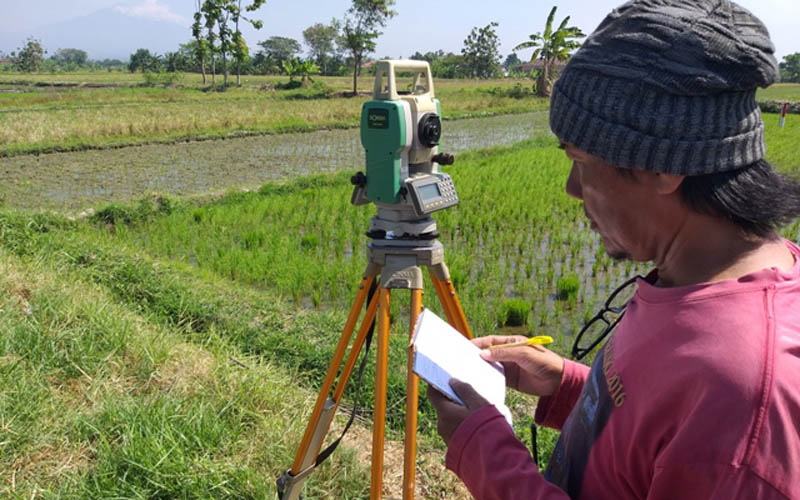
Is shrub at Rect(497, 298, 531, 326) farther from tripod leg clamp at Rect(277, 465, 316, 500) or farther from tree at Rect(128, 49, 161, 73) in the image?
tree at Rect(128, 49, 161, 73)

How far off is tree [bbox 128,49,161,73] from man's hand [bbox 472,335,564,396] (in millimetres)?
52906

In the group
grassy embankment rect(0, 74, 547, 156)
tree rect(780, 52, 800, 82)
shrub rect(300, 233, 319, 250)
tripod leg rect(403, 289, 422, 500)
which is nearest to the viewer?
tripod leg rect(403, 289, 422, 500)

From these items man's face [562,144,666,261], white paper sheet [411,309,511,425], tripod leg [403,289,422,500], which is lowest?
tripod leg [403,289,422,500]

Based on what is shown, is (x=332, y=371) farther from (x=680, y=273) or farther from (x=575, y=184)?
(x=680, y=273)

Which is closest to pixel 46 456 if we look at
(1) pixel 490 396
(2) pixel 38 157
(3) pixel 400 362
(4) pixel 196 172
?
(3) pixel 400 362

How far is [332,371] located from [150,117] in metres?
15.7

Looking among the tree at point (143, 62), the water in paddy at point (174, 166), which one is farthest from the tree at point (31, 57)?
the water in paddy at point (174, 166)

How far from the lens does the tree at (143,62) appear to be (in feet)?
164

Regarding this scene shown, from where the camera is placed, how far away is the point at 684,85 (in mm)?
763

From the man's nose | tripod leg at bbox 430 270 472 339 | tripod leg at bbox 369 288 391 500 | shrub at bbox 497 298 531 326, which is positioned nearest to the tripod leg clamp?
tripod leg at bbox 369 288 391 500

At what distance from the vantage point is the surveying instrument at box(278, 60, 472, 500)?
1.84m

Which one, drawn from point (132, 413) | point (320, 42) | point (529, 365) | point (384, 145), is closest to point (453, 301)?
point (384, 145)

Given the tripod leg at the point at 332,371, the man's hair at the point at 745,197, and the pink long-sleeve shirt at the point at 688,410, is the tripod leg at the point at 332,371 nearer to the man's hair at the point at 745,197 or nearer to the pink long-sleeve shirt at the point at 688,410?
the pink long-sleeve shirt at the point at 688,410

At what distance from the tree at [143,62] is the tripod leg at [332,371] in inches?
2052
